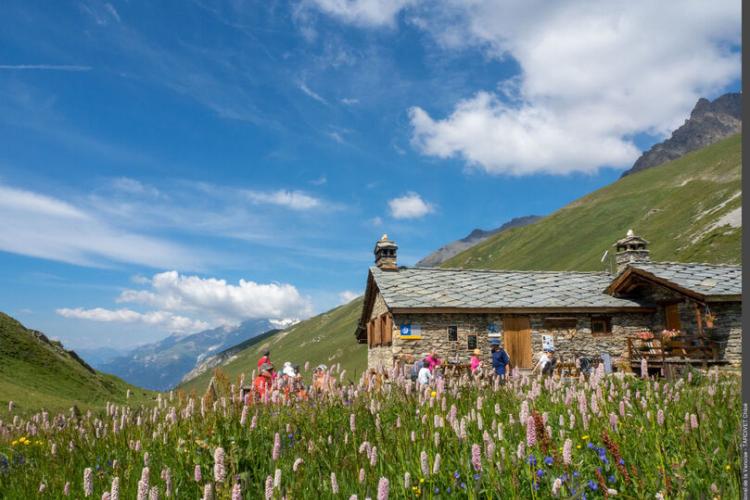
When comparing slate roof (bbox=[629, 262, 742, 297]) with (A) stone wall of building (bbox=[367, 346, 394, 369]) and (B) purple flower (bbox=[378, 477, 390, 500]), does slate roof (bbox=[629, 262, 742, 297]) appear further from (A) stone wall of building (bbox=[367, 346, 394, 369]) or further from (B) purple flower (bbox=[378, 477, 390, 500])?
(B) purple flower (bbox=[378, 477, 390, 500])

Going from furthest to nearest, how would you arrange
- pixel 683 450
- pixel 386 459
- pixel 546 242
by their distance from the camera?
pixel 546 242
pixel 386 459
pixel 683 450

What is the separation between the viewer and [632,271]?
92.5 ft

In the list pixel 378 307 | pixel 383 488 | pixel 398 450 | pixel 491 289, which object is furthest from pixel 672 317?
pixel 383 488

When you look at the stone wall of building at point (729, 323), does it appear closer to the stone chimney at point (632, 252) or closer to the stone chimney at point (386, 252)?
the stone chimney at point (632, 252)

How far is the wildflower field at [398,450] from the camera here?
293cm

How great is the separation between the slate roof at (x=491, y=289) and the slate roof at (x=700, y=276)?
203 centimetres

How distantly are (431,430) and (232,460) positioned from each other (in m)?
1.63

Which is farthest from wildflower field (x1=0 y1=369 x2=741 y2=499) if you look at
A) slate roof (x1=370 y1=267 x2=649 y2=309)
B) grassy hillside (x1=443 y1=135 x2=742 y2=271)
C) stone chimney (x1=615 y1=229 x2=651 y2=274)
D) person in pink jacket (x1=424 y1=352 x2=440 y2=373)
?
grassy hillside (x1=443 y1=135 x2=742 y2=271)

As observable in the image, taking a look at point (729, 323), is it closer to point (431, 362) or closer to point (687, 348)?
point (687, 348)

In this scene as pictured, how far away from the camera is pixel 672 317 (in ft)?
89.4

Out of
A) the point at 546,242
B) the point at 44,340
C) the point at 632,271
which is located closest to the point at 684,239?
the point at 546,242

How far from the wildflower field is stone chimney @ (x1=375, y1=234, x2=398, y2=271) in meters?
24.6

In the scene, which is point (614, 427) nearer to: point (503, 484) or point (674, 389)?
point (503, 484)

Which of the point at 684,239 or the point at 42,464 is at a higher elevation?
the point at 684,239
